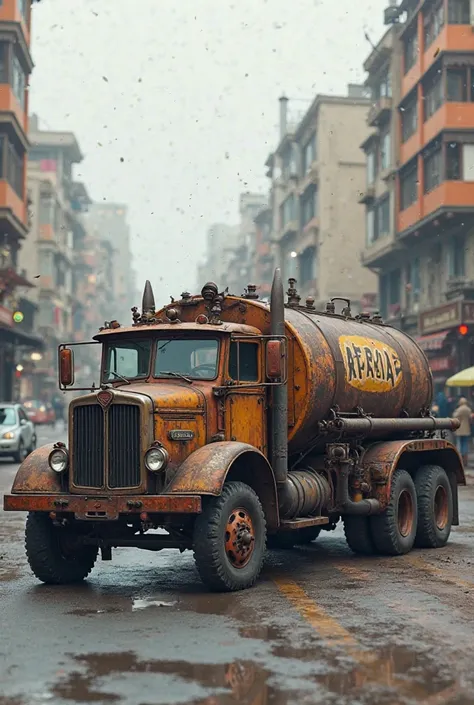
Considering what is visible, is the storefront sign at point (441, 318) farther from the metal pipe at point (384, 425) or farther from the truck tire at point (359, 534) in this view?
the truck tire at point (359, 534)

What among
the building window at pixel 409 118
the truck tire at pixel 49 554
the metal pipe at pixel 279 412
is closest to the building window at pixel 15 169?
the building window at pixel 409 118

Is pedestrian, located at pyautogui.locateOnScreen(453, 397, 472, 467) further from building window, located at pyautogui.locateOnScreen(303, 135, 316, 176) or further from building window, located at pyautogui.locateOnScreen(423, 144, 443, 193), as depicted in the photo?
building window, located at pyautogui.locateOnScreen(303, 135, 316, 176)

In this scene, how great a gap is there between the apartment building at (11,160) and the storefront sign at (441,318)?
675 inches

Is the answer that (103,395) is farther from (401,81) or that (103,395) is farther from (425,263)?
(401,81)

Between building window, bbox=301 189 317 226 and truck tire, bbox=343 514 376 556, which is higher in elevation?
building window, bbox=301 189 317 226

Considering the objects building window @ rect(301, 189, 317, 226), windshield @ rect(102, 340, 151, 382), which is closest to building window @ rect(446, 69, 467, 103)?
building window @ rect(301, 189, 317, 226)

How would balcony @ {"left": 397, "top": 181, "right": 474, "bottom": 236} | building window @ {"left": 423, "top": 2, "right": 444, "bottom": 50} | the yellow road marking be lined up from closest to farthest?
the yellow road marking
balcony @ {"left": 397, "top": 181, "right": 474, "bottom": 236}
building window @ {"left": 423, "top": 2, "right": 444, "bottom": 50}

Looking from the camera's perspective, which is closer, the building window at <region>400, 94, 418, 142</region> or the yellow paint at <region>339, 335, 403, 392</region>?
the yellow paint at <region>339, 335, 403, 392</region>

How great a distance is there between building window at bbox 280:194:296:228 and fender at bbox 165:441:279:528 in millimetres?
71779

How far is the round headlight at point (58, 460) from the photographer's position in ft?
34.3

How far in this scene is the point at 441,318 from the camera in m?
41.9

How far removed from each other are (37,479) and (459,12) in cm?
3611

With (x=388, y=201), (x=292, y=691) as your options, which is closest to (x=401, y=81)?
(x=388, y=201)

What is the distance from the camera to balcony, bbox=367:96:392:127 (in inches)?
2021
